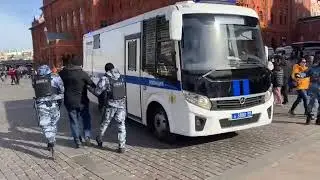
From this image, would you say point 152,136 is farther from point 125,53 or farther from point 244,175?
point 244,175

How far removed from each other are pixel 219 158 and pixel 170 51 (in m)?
2.31

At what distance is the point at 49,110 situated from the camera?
8.48m

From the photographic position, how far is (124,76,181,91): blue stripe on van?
339 inches

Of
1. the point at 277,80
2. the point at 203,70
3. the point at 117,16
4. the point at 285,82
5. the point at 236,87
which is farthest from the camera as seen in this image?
the point at 117,16

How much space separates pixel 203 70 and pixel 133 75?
2704 mm

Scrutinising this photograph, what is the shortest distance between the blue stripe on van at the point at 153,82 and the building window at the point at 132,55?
0.82 ft

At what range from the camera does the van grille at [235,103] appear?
849cm

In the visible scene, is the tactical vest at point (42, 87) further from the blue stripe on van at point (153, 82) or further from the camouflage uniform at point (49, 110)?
the blue stripe on van at point (153, 82)

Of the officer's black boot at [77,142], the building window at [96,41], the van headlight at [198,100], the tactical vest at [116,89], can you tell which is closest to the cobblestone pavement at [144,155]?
the officer's black boot at [77,142]

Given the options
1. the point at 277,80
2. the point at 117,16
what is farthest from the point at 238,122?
the point at 117,16

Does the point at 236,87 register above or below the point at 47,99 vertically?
above

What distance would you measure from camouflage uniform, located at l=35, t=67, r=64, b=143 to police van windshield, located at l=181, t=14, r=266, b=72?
249cm

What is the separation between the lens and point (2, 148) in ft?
31.9

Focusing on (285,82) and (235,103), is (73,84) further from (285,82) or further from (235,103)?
(285,82)
